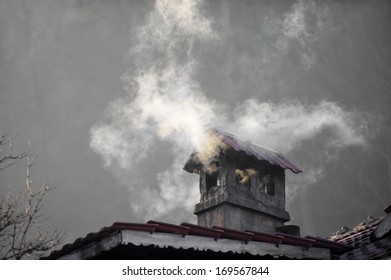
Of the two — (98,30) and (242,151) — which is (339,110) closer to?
(98,30)

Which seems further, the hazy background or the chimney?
the hazy background

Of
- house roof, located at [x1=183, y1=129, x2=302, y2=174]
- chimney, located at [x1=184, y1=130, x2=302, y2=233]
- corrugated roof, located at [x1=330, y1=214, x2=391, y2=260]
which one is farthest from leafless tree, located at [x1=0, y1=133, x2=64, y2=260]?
corrugated roof, located at [x1=330, y1=214, x2=391, y2=260]

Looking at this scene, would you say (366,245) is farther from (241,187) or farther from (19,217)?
(19,217)

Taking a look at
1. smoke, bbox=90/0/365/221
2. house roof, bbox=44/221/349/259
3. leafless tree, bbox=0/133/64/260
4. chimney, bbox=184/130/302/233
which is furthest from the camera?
smoke, bbox=90/0/365/221

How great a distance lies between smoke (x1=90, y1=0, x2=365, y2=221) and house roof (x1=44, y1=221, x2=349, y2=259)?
470 centimetres

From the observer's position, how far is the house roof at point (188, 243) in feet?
15.4

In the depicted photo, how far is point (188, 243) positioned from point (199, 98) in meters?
15.2

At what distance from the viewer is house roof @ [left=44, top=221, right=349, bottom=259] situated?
4.68 meters

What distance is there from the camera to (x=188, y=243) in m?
5.02

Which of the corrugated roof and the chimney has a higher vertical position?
the chimney

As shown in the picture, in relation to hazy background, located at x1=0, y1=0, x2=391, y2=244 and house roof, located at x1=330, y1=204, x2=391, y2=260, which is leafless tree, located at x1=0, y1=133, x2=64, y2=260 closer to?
house roof, located at x1=330, y1=204, x2=391, y2=260

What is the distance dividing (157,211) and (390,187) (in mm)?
14994

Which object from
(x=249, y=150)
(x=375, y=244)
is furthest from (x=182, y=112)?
(x=375, y=244)
